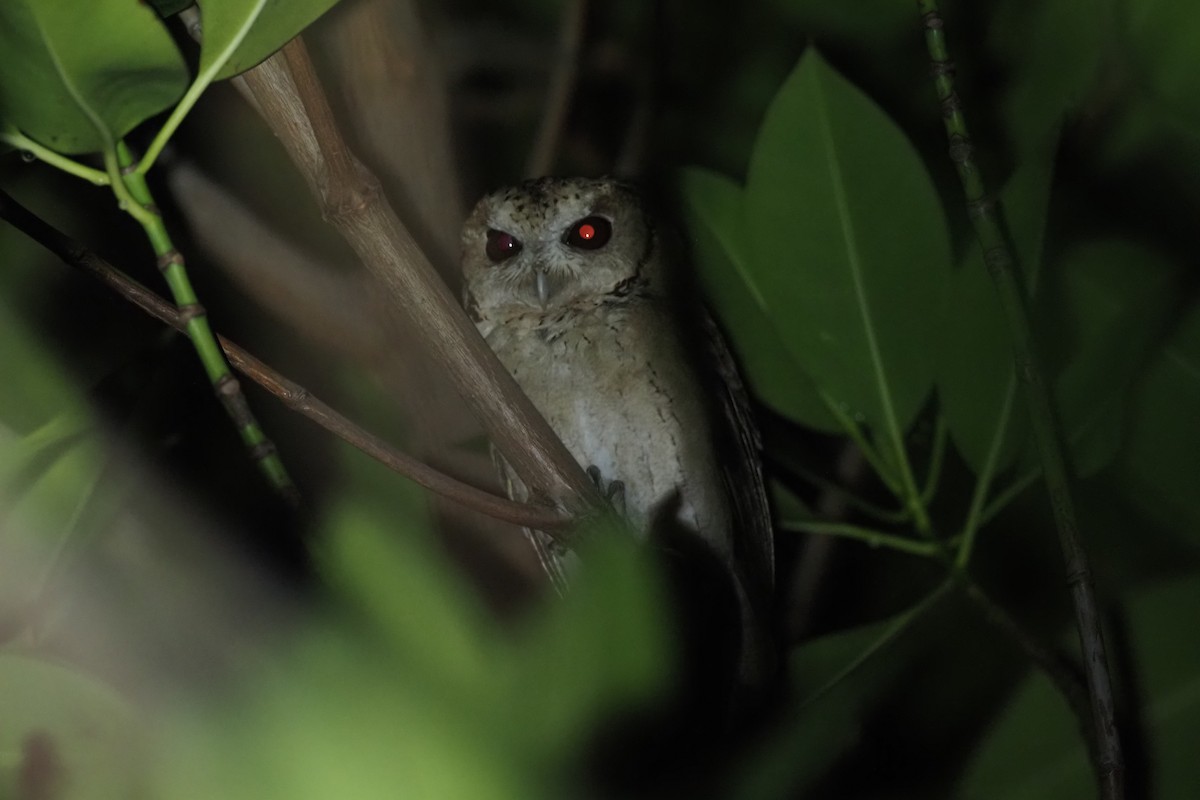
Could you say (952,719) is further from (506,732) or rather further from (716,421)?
(506,732)

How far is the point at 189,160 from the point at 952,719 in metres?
1.00

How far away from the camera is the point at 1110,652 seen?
891 mm

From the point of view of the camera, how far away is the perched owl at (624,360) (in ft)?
4.10

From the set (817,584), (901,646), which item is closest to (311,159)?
(901,646)

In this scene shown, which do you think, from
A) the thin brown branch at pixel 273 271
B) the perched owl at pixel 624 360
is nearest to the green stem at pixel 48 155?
the thin brown branch at pixel 273 271

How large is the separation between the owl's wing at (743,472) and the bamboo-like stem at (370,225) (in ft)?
2.30

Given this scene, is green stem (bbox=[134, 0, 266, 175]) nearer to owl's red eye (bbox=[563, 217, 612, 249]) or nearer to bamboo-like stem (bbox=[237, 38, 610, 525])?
bamboo-like stem (bbox=[237, 38, 610, 525])

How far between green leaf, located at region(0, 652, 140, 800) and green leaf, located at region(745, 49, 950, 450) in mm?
648

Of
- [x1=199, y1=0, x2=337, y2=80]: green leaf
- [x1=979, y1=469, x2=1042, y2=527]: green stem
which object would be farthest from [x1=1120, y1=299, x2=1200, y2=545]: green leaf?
[x1=199, y1=0, x2=337, y2=80]: green leaf

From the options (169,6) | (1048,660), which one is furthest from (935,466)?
(169,6)

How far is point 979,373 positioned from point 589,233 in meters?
0.56

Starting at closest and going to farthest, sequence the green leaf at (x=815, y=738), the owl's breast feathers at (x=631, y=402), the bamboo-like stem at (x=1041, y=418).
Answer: the green leaf at (x=815, y=738), the bamboo-like stem at (x=1041, y=418), the owl's breast feathers at (x=631, y=402)

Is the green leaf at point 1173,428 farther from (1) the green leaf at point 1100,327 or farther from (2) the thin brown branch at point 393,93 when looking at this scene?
(2) the thin brown branch at point 393,93

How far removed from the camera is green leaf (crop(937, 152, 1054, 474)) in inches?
36.6
